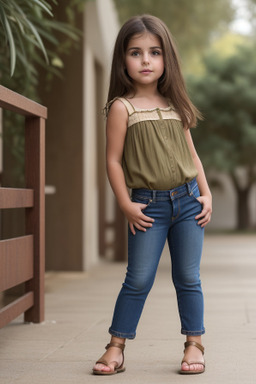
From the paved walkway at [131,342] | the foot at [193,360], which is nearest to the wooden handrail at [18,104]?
the paved walkway at [131,342]

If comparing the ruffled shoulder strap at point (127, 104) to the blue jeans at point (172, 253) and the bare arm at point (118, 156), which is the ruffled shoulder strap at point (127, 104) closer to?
the bare arm at point (118, 156)

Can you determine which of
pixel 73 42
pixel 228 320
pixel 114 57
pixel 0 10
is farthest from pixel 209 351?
pixel 73 42

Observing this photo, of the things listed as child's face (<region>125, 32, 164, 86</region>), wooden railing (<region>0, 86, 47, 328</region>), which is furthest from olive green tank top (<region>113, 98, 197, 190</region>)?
wooden railing (<region>0, 86, 47, 328</region>)

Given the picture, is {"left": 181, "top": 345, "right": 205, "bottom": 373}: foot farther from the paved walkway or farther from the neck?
the neck

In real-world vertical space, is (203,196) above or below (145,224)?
above

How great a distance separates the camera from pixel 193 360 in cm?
280

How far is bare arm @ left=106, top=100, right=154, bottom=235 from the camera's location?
9.16ft

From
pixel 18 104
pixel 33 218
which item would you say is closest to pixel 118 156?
pixel 18 104

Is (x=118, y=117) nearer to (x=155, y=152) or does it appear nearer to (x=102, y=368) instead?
(x=155, y=152)

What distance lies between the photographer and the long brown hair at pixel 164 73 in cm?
287

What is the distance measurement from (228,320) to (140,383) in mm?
1525

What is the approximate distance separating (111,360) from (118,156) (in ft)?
2.51

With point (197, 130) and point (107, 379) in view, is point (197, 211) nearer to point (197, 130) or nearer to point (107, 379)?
point (107, 379)

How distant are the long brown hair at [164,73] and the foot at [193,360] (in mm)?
867
